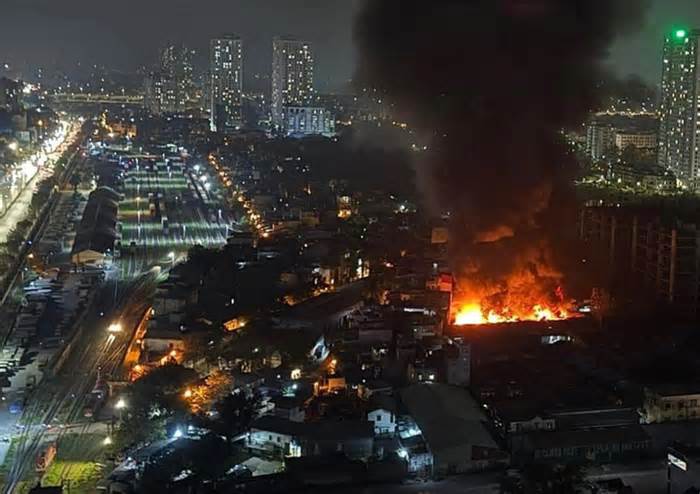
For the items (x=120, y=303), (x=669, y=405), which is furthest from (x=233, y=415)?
(x=120, y=303)

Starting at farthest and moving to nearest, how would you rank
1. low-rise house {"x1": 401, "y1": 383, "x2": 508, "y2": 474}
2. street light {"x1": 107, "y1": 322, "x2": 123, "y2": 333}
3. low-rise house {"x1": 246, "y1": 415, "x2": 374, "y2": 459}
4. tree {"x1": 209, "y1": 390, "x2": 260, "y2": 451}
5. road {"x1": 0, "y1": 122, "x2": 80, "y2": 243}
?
road {"x1": 0, "y1": 122, "x2": 80, "y2": 243}
street light {"x1": 107, "y1": 322, "x2": 123, "y2": 333}
tree {"x1": 209, "y1": 390, "x2": 260, "y2": 451}
low-rise house {"x1": 246, "y1": 415, "x2": 374, "y2": 459}
low-rise house {"x1": 401, "y1": 383, "x2": 508, "y2": 474}

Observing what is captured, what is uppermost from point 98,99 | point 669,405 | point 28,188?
point 98,99

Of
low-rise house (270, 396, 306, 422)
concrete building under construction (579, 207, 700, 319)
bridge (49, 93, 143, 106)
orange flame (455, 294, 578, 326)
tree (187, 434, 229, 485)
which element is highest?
bridge (49, 93, 143, 106)

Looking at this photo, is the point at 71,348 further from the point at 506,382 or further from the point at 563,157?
the point at 563,157

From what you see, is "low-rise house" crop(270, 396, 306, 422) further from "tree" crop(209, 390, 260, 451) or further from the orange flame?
the orange flame

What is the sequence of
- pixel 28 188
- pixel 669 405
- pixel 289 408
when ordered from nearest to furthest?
pixel 289 408
pixel 669 405
pixel 28 188

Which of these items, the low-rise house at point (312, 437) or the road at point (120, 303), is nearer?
the low-rise house at point (312, 437)

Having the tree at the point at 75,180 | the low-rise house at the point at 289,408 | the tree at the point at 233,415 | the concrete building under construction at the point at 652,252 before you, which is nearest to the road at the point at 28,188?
the tree at the point at 75,180

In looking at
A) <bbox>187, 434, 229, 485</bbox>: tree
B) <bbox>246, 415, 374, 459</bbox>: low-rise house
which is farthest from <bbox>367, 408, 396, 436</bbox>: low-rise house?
<bbox>187, 434, 229, 485</bbox>: tree

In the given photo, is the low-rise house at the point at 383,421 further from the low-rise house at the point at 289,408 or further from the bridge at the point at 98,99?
the bridge at the point at 98,99

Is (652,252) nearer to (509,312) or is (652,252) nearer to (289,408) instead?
(509,312)

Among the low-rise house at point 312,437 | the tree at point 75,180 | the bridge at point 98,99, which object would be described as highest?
the bridge at point 98,99
